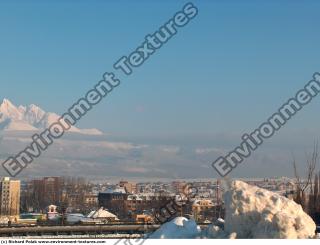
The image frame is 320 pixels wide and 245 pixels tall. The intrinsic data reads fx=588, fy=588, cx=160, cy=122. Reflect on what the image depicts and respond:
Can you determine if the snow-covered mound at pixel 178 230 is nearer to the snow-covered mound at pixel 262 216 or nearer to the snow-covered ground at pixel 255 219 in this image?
the snow-covered ground at pixel 255 219

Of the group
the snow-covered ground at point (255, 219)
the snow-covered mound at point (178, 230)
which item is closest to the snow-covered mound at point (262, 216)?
the snow-covered ground at point (255, 219)

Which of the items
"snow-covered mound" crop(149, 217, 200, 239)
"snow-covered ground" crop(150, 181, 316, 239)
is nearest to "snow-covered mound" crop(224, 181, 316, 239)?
"snow-covered ground" crop(150, 181, 316, 239)

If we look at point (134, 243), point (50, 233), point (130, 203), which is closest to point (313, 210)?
point (50, 233)

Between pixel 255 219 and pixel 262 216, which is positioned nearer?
pixel 262 216

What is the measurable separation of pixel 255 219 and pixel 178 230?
6.07 feet

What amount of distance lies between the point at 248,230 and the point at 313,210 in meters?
18.3

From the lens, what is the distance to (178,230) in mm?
13945

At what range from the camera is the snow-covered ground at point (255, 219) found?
13.1 m

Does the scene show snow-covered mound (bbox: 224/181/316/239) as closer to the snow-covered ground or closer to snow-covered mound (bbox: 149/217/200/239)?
the snow-covered ground

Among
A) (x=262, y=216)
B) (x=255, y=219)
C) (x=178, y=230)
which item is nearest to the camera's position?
(x=262, y=216)

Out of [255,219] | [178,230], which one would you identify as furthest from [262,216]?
[178,230]

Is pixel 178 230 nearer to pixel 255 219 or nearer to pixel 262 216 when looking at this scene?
pixel 255 219

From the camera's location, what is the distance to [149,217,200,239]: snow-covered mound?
1357cm

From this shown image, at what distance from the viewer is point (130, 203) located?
6756 centimetres
